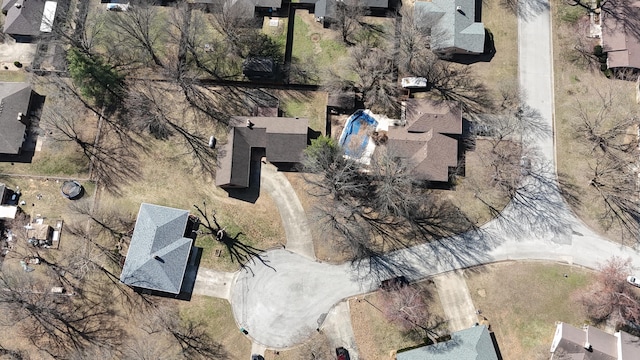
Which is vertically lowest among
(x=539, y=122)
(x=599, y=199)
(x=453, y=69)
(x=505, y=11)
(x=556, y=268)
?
(x=556, y=268)

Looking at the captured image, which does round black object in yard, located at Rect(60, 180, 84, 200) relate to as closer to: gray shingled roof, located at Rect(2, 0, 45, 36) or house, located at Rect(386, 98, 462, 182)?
gray shingled roof, located at Rect(2, 0, 45, 36)

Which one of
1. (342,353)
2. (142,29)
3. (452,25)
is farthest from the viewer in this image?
(142,29)

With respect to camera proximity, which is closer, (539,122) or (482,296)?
(482,296)

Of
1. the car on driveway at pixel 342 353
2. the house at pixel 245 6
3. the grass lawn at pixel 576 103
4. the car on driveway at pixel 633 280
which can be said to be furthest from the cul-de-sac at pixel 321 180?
the car on driveway at pixel 633 280

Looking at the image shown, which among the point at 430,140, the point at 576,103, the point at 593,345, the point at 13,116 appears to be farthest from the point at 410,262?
the point at 13,116

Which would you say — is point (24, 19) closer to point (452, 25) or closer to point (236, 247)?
point (236, 247)

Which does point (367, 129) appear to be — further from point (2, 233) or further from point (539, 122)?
point (2, 233)

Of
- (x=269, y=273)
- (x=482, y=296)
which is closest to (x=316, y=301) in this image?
(x=269, y=273)

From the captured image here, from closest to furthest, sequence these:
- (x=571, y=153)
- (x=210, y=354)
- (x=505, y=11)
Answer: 1. (x=210, y=354)
2. (x=571, y=153)
3. (x=505, y=11)
